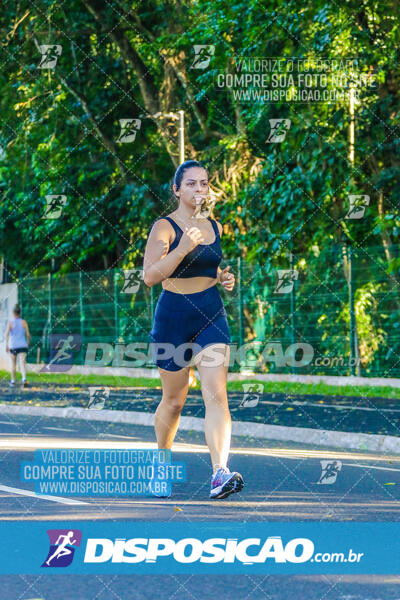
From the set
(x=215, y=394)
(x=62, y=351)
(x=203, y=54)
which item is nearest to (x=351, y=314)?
(x=203, y=54)

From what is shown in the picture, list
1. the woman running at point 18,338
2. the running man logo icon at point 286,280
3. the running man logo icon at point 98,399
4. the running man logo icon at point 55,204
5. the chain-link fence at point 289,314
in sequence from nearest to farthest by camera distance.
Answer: the running man logo icon at point 98,399 < the chain-link fence at point 289,314 < the running man logo icon at point 286,280 < the woman running at point 18,338 < the running man logo icon at point 55,204

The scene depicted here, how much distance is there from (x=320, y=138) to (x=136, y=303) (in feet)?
25.1

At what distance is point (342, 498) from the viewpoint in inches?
315

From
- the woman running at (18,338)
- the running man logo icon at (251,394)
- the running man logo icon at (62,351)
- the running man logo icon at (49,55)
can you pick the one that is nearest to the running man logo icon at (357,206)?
the running man logo icon at (251,394)

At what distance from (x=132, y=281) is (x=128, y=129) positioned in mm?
3996

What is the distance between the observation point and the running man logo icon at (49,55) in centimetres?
2815

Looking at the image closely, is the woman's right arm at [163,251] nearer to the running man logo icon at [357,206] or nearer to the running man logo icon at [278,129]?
the running man logo icon at [357,206]

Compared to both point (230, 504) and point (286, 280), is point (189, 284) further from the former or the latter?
point (286, 280)

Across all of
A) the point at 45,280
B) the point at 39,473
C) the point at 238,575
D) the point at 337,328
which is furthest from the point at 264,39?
the point at 238,575

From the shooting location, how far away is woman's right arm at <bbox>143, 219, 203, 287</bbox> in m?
6.93

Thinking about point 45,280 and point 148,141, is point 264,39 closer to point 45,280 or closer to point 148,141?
point 148,141

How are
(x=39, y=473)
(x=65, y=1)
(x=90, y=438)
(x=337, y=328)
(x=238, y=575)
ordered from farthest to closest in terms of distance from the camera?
(x=65, y=1) < (x=337, y=328) < (x=90, y=438) < (x=39, y=473) < (x=238, y=575)

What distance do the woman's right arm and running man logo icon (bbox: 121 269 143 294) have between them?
21.3 metres

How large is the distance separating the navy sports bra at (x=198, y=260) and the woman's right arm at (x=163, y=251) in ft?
0.24
